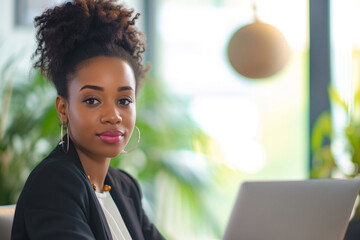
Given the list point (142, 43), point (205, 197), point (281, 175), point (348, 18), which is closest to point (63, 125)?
point (142, 43)

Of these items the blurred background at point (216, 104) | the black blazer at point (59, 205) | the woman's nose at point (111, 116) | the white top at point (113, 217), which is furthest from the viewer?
the blurred background at point (216, 104)

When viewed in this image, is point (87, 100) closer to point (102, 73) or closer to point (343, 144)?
point (102, 73)

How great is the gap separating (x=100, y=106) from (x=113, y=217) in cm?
36

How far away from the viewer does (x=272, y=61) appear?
206 centimetres

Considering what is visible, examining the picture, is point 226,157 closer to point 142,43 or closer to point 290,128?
point 290,128

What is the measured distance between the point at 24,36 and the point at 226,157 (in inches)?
67.0

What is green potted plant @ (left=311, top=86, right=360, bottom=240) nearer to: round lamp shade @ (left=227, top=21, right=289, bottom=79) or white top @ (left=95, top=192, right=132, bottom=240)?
round lamp shade @ (left=227, top=21, right=289, bottom=79)

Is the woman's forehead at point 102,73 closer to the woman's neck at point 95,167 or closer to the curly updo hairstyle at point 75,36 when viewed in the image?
the curly updo hairstyle at point 75,36

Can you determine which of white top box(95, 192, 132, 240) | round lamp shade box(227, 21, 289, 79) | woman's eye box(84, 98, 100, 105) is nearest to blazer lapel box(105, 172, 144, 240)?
white top box(95, 192, 132, 240)

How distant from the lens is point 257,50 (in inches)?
80.1

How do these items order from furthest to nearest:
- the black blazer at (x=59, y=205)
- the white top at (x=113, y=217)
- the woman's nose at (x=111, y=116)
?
1. the white top at (x=113, y=217)
2. the woman's nose at (x=111, y=116)
3. the black blazer at (x=59, y=205)

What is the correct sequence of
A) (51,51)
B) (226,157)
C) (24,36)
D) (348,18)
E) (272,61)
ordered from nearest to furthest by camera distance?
(51,51)
(272,61)
(348,18)
(24,36)
(226,157)

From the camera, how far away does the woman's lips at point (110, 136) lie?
135 cm

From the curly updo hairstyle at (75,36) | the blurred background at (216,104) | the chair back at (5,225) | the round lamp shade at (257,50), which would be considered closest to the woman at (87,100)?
the curly updo hairstyle at (75,36)
